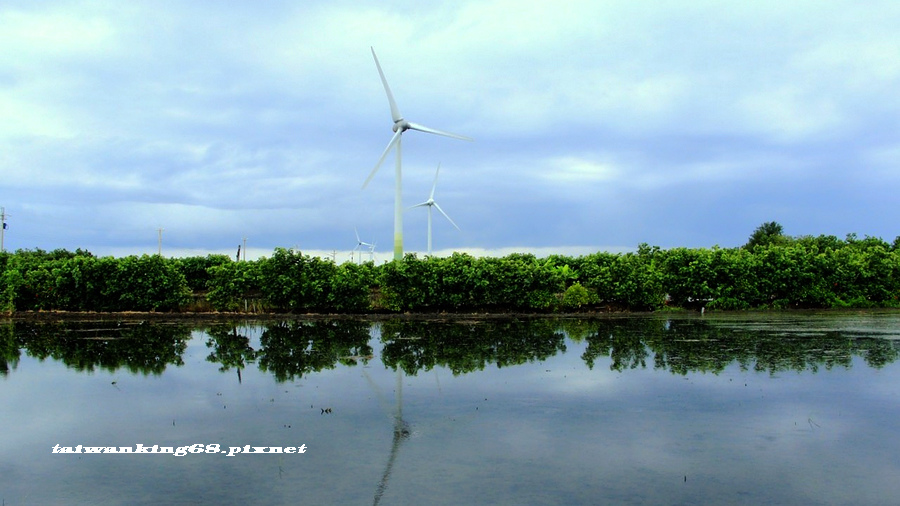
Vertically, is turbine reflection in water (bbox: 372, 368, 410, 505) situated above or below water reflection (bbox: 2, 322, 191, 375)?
below

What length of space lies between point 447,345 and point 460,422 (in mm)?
9730

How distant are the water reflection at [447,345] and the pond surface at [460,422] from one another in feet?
0.51

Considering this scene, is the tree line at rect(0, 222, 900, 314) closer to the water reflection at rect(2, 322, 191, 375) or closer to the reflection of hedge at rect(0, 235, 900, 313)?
the reflection of hedge at rect(0, 235, 900, 313)

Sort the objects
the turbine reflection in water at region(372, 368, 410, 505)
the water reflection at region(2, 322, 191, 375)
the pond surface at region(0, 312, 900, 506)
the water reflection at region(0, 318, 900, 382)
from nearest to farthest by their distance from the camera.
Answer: the turbine reflection in water at region(372, 368, 410, 505)
the pond surface at region(0, 312, 900, 506)
the water reflection at region(0, 318, 900, 382)
the water reflection at region(2, 322, 191, 375)

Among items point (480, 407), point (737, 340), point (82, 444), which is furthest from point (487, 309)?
point (82, 444)

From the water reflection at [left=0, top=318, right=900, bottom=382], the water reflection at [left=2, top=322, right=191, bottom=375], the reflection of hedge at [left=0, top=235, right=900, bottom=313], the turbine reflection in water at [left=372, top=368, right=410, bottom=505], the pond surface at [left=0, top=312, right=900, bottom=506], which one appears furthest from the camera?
the reflection of hedge at [left=0, top=235, right=900, bottom=313]

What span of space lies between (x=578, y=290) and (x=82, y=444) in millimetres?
25882

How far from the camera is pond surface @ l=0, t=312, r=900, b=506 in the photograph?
767 centimetres

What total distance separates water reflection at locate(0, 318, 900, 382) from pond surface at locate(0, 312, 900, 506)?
157 millimetres

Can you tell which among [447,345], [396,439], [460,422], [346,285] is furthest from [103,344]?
[396,439]

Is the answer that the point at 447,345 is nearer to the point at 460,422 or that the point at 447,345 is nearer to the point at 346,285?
the point at 460,422

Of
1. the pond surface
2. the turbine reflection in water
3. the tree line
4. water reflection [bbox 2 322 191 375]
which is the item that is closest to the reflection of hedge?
the tree line

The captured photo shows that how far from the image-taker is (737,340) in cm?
2089

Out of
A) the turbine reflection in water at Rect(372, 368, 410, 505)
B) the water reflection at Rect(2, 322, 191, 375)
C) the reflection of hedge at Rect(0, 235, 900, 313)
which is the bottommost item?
the turbine reflection in water at Rect(372, 368, 410, 505)
